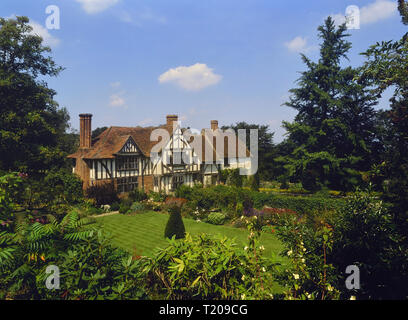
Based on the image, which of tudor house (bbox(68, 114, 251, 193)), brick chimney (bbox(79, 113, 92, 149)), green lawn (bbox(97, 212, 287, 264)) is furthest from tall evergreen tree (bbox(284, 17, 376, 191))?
brick chimney (bbox(79, 113, 92, 149))

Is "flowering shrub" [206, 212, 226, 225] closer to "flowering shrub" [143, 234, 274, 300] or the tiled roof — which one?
the tiled roof

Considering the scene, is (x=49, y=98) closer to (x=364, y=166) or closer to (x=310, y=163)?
(x=310, y=163)

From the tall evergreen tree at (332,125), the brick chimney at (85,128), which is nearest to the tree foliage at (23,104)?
the brick chimney at (85,128)

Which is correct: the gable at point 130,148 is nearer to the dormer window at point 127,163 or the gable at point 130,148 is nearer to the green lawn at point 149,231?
the dormer window at point 127,163

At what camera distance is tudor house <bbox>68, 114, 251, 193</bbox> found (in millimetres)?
24297

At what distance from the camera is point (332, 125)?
2831 centimetres

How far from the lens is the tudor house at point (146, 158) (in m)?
24.3

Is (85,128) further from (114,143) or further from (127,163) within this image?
(127,163)

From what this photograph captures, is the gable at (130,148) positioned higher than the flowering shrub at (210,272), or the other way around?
the gable at (130,148)

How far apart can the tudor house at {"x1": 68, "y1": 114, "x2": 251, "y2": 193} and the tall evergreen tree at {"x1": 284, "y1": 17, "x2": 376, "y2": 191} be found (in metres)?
10.4

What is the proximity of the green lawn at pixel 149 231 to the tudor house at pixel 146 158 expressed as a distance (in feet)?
17.6

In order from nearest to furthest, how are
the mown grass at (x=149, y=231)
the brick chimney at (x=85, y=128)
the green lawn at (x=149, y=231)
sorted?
the mown grass at (x=149, y=231) < the green lawn at (x=149, y=231) < the brick chimney at (x=85, y=128)

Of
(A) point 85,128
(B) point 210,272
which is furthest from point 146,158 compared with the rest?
(B) point 210,272

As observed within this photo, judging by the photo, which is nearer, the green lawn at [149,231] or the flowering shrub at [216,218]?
the green lawn at [149,231]
